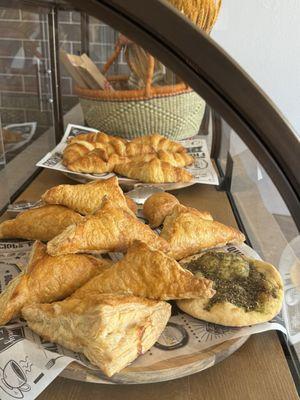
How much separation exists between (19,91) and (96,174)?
0.26m

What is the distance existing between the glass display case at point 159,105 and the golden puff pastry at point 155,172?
0.04 metres

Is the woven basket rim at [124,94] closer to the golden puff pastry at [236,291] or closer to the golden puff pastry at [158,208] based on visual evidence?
the golden puff pastry at [158,208]

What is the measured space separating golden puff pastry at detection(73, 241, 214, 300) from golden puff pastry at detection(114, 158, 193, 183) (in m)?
0.40

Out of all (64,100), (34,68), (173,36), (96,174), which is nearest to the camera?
(173,36)

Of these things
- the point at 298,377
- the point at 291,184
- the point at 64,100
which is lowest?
the point at 298,377

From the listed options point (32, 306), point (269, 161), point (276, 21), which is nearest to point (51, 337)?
point (32, 306)

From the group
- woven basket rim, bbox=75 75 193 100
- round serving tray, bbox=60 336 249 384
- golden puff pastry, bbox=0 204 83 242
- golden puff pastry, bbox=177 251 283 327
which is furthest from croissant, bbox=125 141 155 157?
round serving tray, bbox=60 336 249 384

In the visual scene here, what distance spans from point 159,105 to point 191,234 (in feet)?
1.55

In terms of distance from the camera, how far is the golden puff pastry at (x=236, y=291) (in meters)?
0.44

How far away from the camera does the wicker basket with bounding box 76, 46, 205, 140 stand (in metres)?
0.92

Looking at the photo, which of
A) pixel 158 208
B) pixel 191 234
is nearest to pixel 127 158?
pixel 158 208

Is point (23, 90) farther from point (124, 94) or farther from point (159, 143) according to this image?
point (159, 143)

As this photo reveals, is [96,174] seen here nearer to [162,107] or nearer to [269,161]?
[162,107]

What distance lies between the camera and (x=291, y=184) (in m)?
0.26
